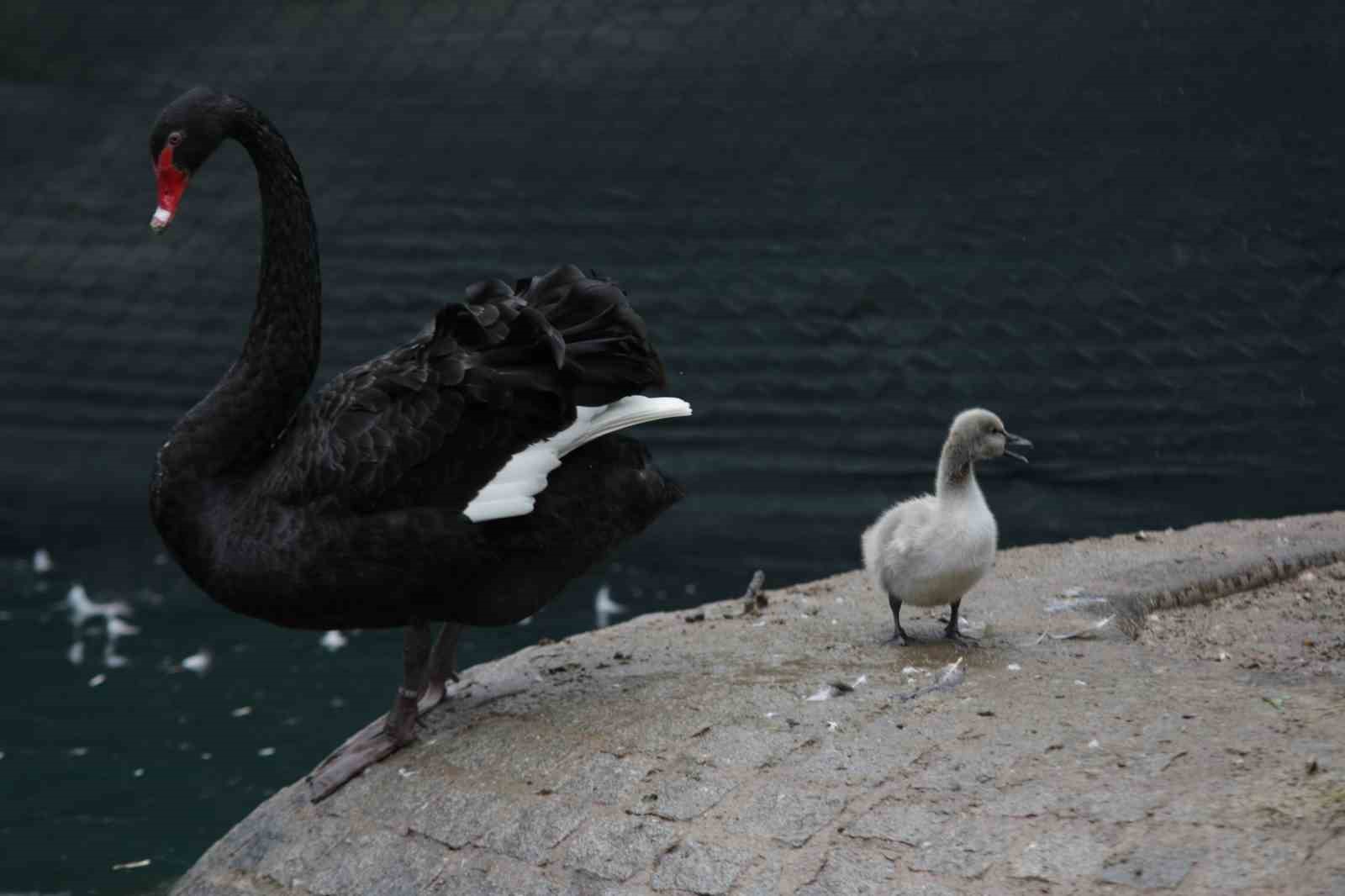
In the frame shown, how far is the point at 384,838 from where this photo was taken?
8.25 feet

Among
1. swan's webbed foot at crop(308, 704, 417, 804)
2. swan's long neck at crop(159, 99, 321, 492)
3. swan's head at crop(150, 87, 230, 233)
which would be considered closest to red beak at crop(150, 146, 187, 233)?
swan's head at crop(150, 87, 230, 233)

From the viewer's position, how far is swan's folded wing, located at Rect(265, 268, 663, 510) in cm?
261

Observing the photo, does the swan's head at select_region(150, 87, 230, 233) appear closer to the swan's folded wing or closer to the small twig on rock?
the swan's folded wing

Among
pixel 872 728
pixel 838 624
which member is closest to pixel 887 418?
pixel 838 624

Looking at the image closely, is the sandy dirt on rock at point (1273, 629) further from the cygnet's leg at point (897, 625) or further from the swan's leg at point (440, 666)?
the swan's leg at point (440, 666)

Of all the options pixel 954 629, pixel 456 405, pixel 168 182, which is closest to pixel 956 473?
pixel 954 629

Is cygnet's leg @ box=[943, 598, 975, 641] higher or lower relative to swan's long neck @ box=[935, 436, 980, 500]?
lower

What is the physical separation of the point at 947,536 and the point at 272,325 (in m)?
1.19

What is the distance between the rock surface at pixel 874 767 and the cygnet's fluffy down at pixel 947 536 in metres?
0.11

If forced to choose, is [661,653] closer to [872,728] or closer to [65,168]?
[872,728]

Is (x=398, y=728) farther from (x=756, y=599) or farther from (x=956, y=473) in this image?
(x=956, y=473)

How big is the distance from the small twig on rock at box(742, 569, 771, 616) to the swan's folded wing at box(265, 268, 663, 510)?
2.26 ft

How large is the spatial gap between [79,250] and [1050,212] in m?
3.04

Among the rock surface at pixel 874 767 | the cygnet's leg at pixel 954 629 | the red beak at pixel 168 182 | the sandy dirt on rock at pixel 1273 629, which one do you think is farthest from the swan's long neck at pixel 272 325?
the sandy dirt on rock at pixel 1273 629
